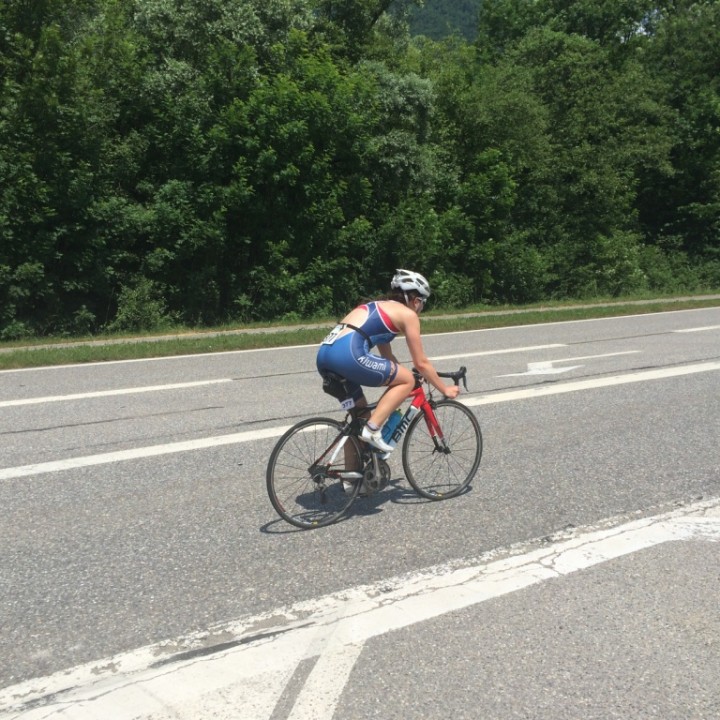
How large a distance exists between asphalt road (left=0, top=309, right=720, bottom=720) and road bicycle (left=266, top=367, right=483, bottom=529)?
174 millimetres

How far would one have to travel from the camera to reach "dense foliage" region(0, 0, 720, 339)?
1912 cm

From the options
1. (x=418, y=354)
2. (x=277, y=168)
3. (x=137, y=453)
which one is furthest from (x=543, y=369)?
(x=277, y=168)

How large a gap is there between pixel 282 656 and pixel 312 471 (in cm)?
200

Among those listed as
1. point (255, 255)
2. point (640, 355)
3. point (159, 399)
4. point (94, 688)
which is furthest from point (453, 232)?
point (94, 688)

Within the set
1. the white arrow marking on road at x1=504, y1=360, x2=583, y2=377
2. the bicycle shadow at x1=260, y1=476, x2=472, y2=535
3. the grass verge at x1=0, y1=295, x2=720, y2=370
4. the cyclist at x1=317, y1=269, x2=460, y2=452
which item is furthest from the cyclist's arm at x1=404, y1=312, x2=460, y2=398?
the grass verge at x1=0, y1=295, x2=720, y2=370

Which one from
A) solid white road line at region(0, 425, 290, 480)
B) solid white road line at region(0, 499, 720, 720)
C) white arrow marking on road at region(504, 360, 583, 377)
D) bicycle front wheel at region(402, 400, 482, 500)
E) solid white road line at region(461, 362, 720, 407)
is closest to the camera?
solid white road line at region(0, 499, 720, 720)

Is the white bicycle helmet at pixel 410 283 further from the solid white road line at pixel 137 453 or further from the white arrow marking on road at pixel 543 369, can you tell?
the white arrow marking on road at pixel 543 369

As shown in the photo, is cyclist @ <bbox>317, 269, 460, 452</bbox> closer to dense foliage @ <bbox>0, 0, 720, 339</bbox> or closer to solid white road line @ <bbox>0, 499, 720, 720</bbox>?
solid white road line @ <bbox>0, 499, 720, 720</bbox>

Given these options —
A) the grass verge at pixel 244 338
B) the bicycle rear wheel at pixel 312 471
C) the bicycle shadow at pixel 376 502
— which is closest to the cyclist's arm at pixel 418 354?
the bicycle rear wheel at pixel 312 471

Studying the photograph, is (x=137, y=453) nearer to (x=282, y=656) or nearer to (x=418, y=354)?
(x=418, y=354)

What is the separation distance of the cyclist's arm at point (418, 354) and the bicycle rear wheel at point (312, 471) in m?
0.67

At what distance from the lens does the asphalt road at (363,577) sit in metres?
3.54

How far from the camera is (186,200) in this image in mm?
20750

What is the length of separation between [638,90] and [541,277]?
1073 cm
